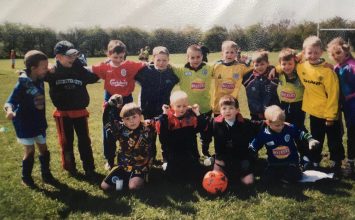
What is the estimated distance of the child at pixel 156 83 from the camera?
6008 millimetres

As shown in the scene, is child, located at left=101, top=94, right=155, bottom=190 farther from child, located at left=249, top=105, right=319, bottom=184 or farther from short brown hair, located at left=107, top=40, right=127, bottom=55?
child, located at left=249, top=105, right=319, bottom=184

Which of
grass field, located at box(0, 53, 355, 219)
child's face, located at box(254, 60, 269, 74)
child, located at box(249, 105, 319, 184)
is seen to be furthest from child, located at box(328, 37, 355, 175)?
child's face, located at box(254, 60, 269, 74)

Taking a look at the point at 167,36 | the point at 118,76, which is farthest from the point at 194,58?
the point at 167,36

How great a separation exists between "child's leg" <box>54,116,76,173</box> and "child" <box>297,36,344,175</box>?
3693mm

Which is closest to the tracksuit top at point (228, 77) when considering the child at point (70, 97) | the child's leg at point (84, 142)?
the child at point (70, 97)

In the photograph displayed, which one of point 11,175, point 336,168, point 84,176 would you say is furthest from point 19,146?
point 336,168

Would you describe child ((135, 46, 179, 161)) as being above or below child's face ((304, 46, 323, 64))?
below

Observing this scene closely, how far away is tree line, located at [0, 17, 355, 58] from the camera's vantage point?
27203mm

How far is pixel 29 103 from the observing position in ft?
16.5

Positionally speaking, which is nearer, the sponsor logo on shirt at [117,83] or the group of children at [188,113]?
the group of children at [188,113]

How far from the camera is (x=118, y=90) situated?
592cm

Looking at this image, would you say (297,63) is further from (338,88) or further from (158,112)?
(158,112)

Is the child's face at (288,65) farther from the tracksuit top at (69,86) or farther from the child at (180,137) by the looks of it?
the tracksuit top at (69,86)

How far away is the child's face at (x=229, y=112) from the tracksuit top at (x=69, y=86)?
209 cm
